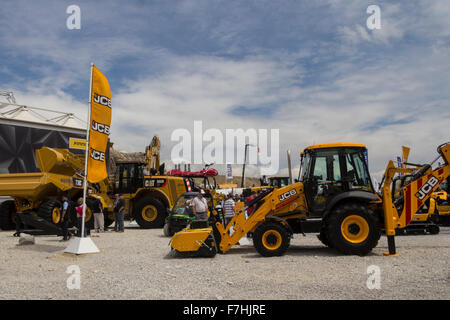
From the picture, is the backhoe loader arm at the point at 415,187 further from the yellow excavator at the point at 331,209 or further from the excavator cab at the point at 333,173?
the excavator cab at the point at 333,173

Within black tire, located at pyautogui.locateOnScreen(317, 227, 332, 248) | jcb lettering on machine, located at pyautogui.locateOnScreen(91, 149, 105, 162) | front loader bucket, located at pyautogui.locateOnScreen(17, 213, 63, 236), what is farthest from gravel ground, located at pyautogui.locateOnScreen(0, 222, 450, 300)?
jcb lettering on machine, located at pyautogui.locateOnScreen(91, 149, 105, 162)

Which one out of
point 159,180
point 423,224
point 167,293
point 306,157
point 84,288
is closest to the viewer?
point 167,293

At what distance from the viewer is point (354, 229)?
805 cm

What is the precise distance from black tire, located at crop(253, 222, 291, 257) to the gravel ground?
244 millimetres

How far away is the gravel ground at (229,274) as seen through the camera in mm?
5086

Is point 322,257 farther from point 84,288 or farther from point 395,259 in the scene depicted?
point 84,288

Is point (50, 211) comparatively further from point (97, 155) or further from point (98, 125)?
point (98, 125)

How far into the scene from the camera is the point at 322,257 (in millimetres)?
7926

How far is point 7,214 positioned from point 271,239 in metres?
12.1

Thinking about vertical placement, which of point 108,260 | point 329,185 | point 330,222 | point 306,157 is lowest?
point 108,260

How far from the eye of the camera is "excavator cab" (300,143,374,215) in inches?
332

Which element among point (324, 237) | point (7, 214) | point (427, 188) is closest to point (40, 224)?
point (7, 214)

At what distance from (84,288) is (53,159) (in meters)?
10.3
